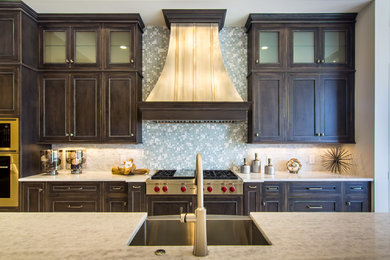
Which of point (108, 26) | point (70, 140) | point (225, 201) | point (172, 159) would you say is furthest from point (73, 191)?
point (108, 26)

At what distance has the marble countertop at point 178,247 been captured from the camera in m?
0.95

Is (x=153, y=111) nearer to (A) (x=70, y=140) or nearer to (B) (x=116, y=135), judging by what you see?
(B) (x=116, y=135)

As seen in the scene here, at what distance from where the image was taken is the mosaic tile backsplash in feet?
11.4

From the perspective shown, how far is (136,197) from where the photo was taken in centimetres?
282

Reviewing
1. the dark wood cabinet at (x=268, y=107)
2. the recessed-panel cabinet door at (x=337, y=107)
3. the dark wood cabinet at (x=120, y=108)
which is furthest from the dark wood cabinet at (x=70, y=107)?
the recessed-panel cabinet door at (x=337, y=107)

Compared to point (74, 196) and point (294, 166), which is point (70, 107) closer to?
point (74, 196)

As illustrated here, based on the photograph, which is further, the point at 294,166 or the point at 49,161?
the point at 294,166

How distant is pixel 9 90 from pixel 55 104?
50 centimetres

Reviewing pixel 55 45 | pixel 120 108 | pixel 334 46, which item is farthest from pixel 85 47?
pixel 334 46

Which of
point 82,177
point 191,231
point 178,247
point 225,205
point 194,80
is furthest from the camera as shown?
point 194,80

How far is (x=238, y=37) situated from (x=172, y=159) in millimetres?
2026

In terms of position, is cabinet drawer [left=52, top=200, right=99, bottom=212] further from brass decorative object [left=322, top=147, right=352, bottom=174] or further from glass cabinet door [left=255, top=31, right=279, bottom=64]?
brass decorative object [left=322, top=147, right=352, bottom=174]

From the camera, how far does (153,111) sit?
2980mm

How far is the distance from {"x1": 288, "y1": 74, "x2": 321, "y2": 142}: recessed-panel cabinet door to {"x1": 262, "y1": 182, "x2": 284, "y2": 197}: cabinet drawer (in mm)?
668
